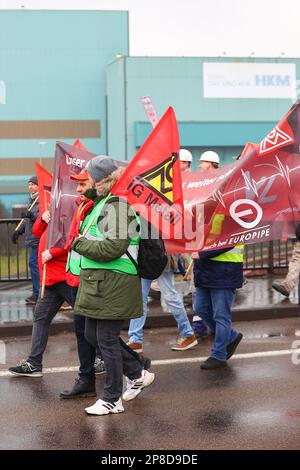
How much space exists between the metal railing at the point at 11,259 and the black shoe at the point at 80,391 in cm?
739

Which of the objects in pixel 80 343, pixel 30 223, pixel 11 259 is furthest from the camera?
pixel 11 259

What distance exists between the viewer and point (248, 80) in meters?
52.3

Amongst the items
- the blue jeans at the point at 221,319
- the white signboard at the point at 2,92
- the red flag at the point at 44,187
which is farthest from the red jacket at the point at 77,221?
the white signboard at the point at 2,92

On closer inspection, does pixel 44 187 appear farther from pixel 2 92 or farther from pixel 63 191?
pixel 2 92

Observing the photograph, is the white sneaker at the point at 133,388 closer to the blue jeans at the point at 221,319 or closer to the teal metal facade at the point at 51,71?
the blue jeans at the point at 221,319

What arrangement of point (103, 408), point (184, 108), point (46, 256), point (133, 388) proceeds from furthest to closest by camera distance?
point (184, 108), point (46, 256), point (133, 388), point (103, 408)

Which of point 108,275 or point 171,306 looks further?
point 171,306

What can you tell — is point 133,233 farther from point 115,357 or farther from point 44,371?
point 44,371

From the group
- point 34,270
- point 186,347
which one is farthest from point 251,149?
point 34,270

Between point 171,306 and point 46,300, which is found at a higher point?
point 46,300

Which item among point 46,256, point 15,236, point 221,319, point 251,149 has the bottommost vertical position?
point 221,319

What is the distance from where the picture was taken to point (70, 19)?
179 ft

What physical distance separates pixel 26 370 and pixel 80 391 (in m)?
0.92

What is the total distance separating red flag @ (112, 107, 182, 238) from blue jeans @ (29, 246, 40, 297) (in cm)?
538
